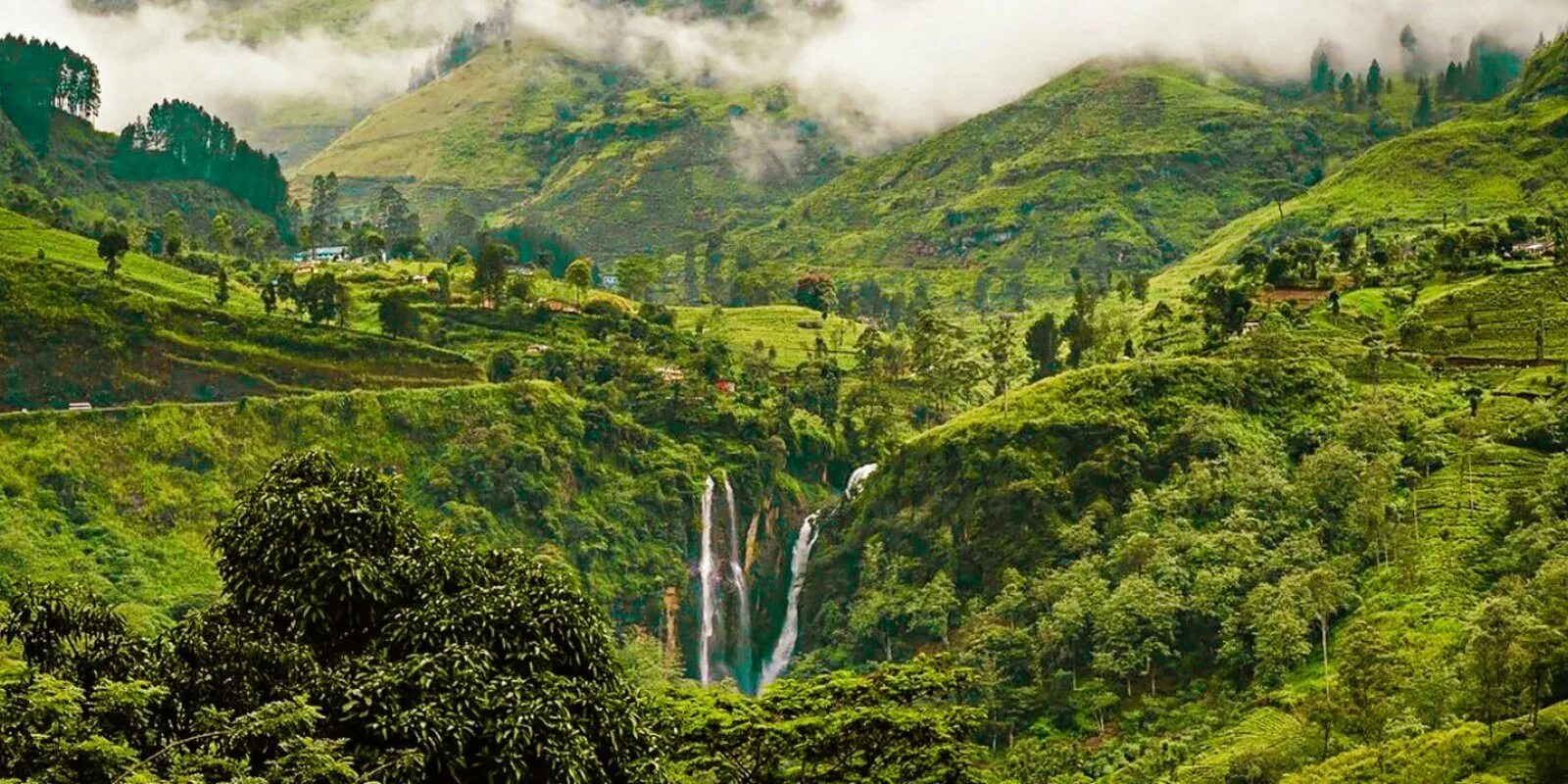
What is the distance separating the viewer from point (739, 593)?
340 feet

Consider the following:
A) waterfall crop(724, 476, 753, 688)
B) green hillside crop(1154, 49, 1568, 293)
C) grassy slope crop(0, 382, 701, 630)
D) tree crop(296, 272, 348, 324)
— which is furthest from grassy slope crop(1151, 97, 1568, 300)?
tree crop(296, 272, 348, 324)

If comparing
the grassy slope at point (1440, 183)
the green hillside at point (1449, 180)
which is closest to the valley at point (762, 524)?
the green hillside at point (1449, 180)

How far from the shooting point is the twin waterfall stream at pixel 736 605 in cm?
9969

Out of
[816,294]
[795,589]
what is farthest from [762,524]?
[816,294]

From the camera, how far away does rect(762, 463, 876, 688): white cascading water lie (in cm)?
10000

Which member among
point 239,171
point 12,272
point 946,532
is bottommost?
point 946,532

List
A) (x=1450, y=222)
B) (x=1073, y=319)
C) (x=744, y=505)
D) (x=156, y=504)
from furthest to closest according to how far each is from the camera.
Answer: (x=1450, y=222) < (x=1073, y=319) < (x=744, y=505) < (x=156, y=504)

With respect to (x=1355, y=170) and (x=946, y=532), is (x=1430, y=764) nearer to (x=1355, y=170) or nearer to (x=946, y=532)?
(x=946, y=532)

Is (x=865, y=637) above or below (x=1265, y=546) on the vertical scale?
below

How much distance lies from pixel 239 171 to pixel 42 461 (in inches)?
3865

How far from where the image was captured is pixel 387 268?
13812 cm

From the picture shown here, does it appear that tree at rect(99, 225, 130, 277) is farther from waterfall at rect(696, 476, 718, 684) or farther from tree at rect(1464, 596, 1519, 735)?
tree at rect(1464, 596, 1519, 735)

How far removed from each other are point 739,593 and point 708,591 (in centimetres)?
231

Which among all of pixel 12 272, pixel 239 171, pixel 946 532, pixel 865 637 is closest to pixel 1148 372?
pixel 946 532
